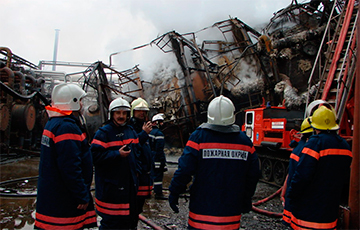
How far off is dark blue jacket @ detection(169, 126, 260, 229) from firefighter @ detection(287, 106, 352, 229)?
68 centimetres

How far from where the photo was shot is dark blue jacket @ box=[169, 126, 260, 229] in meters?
2.42

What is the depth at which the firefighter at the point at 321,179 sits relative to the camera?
104 inches

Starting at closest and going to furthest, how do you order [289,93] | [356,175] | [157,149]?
[356,175] → [157,149] → [289,93]

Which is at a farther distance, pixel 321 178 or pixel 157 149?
pixel 157 149

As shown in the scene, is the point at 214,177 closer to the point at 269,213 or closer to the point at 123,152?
the point at 123,152

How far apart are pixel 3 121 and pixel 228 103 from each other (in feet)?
37.2

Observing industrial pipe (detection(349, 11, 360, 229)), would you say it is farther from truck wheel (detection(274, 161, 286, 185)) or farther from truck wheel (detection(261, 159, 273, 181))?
truck wheel (detection(261, 159, 273, 181))

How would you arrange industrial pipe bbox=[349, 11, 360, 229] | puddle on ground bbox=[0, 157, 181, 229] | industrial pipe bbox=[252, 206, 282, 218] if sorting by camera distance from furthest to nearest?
1. industrial pipe bbox=[252, 206, 282, 218]
2. puddle on ground bbox=[0, 157, 181, 229]
3. industrial pipe bbox=[349, 11, 360, 229]

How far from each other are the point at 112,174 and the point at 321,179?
2234mm

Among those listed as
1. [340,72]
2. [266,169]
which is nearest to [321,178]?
[340,72]

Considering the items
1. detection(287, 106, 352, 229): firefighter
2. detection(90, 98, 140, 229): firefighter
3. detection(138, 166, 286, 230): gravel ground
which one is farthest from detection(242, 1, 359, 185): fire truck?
detection(90, 98, 140, 229): firefighter

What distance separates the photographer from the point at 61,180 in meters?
2.43

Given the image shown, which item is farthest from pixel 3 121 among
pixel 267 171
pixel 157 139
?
pixel 267 171

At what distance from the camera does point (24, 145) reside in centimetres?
1276
